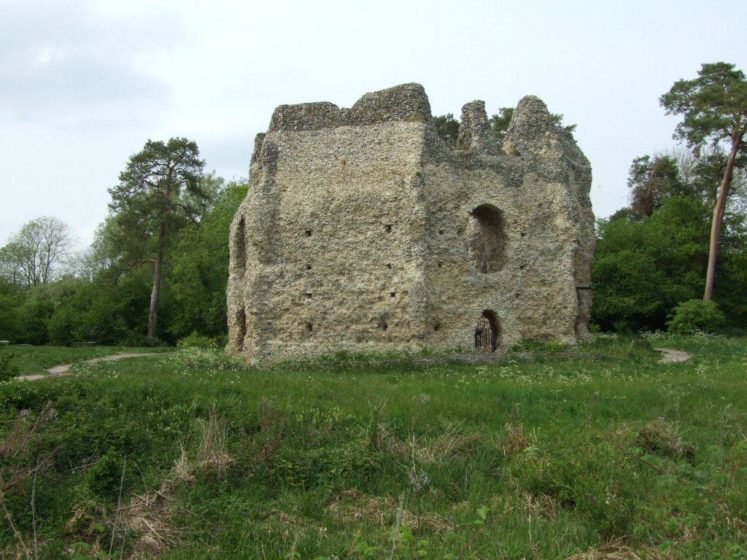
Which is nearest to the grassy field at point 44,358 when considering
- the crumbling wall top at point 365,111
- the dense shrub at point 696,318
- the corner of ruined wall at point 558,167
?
the crumbling wall top at point 365,111

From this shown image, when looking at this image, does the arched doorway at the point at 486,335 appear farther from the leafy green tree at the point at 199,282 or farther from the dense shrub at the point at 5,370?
the leafy green tree at the point at 199,282

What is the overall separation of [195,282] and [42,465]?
27.5 metres

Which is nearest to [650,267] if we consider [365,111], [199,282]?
[365,111]

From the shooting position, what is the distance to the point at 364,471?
7.25 meters

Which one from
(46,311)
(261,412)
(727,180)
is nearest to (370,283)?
(261,412)

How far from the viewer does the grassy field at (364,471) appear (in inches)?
218

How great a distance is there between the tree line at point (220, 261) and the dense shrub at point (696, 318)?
8 centimetres

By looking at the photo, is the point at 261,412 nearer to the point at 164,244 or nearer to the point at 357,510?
the point at 357,510

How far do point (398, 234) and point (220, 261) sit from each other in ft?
64.6

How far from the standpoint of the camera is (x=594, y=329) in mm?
30688

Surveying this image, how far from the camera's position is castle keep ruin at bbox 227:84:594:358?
55.4ft

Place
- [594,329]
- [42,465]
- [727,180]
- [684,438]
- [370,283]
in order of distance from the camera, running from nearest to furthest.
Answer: [42,465], [684,438], [370,283], [727,180], [594,329]

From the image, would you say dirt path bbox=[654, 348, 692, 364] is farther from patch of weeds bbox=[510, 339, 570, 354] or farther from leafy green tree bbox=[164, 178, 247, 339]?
leafy green tree bbox=[164, 178, 247, 339]

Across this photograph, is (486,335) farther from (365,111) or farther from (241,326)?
(365,111)
